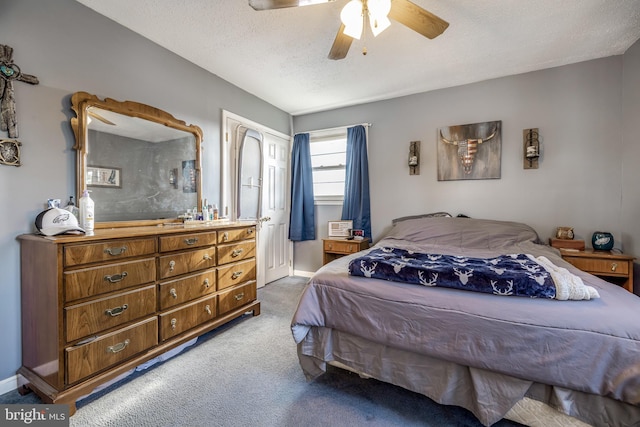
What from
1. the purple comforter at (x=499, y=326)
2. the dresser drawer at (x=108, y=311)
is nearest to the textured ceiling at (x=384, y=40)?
the purple comforter at (x=499, y=326)

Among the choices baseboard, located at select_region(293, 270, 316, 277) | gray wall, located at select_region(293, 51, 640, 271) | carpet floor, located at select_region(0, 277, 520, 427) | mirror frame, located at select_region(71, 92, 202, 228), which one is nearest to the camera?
carpet floor, located at select_region(0, 277, 520, 427)

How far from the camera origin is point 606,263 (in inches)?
90.2

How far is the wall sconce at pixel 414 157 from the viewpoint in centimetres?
339

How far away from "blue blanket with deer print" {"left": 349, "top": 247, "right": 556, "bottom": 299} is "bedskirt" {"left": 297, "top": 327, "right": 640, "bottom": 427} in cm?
38

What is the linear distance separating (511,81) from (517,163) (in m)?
0.91

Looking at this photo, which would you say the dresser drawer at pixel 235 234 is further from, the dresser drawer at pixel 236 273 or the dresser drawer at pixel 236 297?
the dresser drawer at pixel 236 297

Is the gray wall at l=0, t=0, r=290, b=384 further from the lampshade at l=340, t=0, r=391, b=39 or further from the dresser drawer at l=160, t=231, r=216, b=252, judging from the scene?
the lampshade at l=340, t=0, r=391, b=39

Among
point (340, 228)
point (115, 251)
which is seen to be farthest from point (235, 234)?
point (340, 228)

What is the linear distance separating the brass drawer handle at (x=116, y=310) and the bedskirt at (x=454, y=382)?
1.13 m

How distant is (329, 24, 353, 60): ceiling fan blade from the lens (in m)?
1.84

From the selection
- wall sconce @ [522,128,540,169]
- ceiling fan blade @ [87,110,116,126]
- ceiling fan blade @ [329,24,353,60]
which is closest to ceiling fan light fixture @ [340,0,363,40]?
ceiling fan blade @ [329,24,353,60]

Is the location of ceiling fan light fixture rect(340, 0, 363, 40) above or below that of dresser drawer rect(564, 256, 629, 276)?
above

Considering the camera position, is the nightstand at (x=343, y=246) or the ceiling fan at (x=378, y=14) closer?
the ceiling fan at (x=378, y=14)

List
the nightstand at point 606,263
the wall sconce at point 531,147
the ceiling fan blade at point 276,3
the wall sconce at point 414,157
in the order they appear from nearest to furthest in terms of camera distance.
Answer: the ceiling fan blade at point 276,3, the nightstand at point 606,263, the wall sconce at point 531,147, the wall sconce at point 414,157
